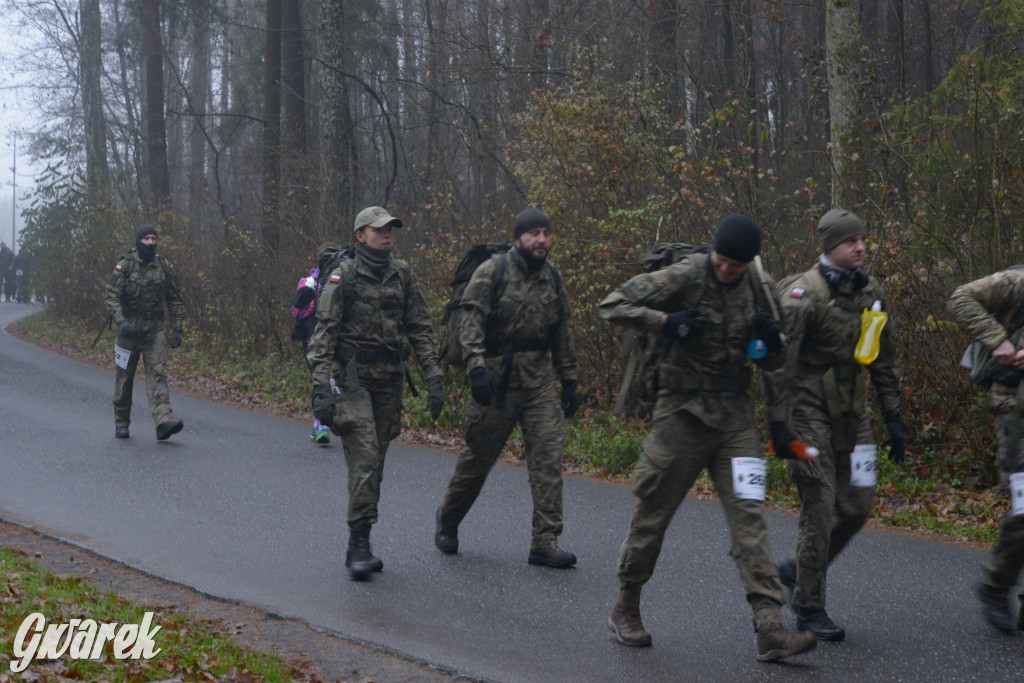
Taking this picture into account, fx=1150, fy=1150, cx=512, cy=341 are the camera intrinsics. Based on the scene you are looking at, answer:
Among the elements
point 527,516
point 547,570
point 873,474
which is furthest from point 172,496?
point 873,474

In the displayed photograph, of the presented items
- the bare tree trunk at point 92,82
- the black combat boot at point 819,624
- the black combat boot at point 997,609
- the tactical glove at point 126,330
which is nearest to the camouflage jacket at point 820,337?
the black combat boot at point 819,624

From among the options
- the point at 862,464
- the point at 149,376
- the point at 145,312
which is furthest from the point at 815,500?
the point at 145,312

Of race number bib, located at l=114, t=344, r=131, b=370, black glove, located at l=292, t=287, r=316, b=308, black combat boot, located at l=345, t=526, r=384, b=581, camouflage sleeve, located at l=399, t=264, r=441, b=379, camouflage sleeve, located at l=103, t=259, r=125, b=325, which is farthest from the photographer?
race number bib, located at l=114, t=344, r=131, b=370

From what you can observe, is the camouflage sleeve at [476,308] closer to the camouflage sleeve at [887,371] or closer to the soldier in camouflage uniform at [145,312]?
the camouflage sleeve at [887,371]

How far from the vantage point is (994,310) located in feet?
18.4

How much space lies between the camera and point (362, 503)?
6.92m

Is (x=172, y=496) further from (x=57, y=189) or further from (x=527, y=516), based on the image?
(x=57, y=189)

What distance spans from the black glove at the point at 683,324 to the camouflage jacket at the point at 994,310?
1434 millimetres

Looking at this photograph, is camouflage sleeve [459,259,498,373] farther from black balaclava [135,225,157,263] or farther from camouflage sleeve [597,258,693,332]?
black balaclava [135,225,157,263]

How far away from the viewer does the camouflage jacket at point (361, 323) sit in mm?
6910

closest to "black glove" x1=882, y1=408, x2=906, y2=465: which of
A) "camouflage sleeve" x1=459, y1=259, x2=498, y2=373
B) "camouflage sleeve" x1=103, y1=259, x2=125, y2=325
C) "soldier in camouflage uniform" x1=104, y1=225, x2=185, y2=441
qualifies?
"camouflage sleeve" x1=459, y1=259, x2=498, y2=373

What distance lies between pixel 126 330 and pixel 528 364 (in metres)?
6.57

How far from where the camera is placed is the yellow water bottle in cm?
554

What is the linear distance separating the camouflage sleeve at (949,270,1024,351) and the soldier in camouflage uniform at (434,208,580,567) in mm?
2349
